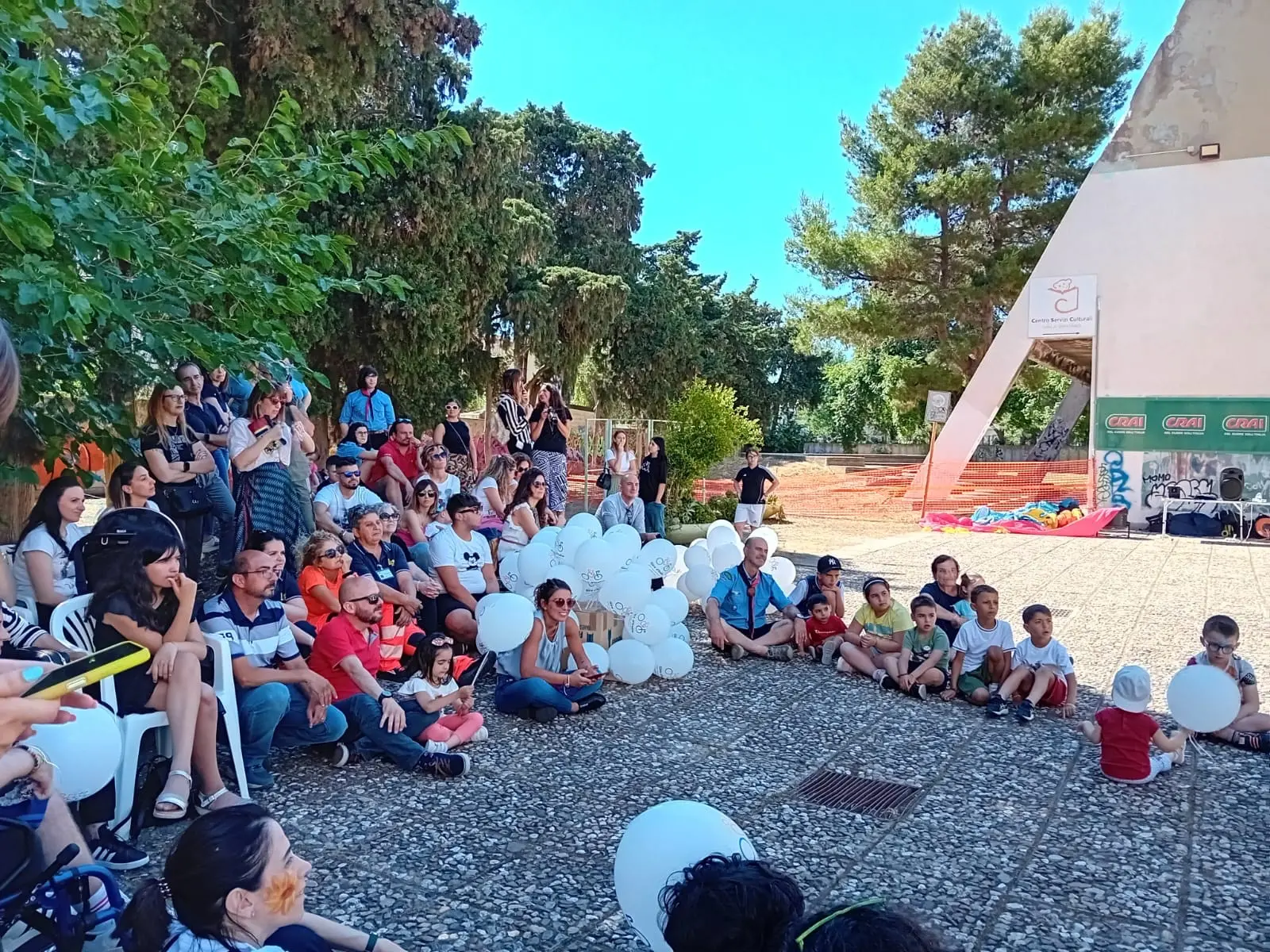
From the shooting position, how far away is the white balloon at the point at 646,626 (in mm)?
5891

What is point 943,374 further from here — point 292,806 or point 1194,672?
point 292,806

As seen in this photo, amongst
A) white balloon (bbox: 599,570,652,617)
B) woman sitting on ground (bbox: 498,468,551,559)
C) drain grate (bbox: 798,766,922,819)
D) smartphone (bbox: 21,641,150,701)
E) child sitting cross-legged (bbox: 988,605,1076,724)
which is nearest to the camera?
smartphone (bbox: 21,641,150,701)

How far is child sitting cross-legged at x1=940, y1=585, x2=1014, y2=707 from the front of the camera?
5.61 m

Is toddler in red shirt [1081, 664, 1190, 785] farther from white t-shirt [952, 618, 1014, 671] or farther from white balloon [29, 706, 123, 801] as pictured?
white balloon [29, 706, 123, 801]

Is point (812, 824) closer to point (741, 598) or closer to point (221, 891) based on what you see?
point (221, 891)

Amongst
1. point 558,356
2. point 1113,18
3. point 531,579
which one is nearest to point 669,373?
point 558,356

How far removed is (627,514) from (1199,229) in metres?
17.0

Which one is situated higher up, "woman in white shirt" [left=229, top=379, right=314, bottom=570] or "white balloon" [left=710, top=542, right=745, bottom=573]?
A: "woman in white shirt" [left=229, top=379, right=314, bottom=570]

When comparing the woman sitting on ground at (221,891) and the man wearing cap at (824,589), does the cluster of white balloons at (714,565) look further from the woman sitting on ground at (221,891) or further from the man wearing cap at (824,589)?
the woman sitting on ground at (221,891)

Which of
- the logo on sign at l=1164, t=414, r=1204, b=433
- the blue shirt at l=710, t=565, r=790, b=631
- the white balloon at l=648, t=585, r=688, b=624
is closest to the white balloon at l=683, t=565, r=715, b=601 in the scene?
the blue shirt at l=710, t=565, r=790, b=631

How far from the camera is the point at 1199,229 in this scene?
19.3 metres

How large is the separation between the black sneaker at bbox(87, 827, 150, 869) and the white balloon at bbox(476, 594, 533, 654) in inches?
82.4

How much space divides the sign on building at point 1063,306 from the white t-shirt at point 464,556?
723 inches

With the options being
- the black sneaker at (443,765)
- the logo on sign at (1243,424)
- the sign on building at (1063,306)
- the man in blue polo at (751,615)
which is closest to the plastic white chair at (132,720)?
the black sneaker at (443,765)
